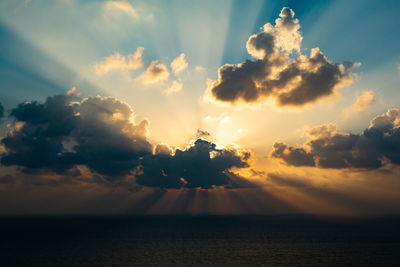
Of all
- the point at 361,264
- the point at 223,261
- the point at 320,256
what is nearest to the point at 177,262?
the point at 223,261

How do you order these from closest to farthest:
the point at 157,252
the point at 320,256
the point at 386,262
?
Result: the point at 386,262 → the point at 320,256 → the point at 157,252

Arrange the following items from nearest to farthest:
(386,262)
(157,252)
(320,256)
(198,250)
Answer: (386,262) < (320,256) < (157,252) < (198,250)

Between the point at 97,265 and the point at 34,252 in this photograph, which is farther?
the point at 34,252

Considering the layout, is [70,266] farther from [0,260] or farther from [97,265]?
[0,260]

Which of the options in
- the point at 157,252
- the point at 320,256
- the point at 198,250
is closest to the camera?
the point at 320,256

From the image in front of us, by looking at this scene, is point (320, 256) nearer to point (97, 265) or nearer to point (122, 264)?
point (122, 264)

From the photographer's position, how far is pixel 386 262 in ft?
314

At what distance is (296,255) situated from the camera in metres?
109

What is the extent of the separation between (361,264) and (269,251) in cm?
3785

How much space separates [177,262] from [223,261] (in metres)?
17.1

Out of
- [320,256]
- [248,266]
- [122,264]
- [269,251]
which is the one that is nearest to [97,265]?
[122,264]

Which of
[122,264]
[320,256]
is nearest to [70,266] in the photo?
[122,264]

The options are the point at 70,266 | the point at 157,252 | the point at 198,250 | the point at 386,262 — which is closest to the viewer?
the point at 70,266

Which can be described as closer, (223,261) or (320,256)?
(223,261)
